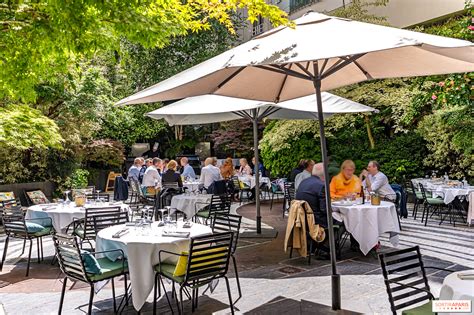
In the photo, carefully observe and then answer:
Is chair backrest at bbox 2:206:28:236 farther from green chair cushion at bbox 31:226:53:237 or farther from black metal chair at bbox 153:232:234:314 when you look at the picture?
black metal chair at bbox 153:232:234:314

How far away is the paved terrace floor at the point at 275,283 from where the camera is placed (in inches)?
195

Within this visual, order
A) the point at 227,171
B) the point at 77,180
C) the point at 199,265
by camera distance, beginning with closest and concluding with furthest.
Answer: the point at 199,265
the point at 227,171
the point at 77,180

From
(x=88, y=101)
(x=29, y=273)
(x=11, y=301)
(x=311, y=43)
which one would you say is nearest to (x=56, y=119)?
(x=88, y=101)

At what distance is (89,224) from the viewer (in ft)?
22.9

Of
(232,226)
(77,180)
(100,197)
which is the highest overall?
(77,180)

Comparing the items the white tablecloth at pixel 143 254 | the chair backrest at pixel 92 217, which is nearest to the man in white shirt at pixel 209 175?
the chair backrest at pixel 92 217

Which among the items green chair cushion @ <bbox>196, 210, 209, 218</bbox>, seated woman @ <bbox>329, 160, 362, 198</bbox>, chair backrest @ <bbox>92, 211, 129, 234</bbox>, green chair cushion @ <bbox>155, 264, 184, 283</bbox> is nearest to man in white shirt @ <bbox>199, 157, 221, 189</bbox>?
green chair cushion @ <bbox>196, 210, 209, 218</bbox>

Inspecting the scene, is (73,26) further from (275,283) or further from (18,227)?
(18,227)

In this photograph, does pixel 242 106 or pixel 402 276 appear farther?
pixel 242 106

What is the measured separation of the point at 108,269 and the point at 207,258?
3.63 feet

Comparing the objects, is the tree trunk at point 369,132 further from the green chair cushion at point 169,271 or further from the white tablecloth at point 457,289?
the white tablecloth at point 457,289

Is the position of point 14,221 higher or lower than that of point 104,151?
lower

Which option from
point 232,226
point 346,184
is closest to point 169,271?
point 232,226

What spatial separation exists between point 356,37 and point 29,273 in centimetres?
577
